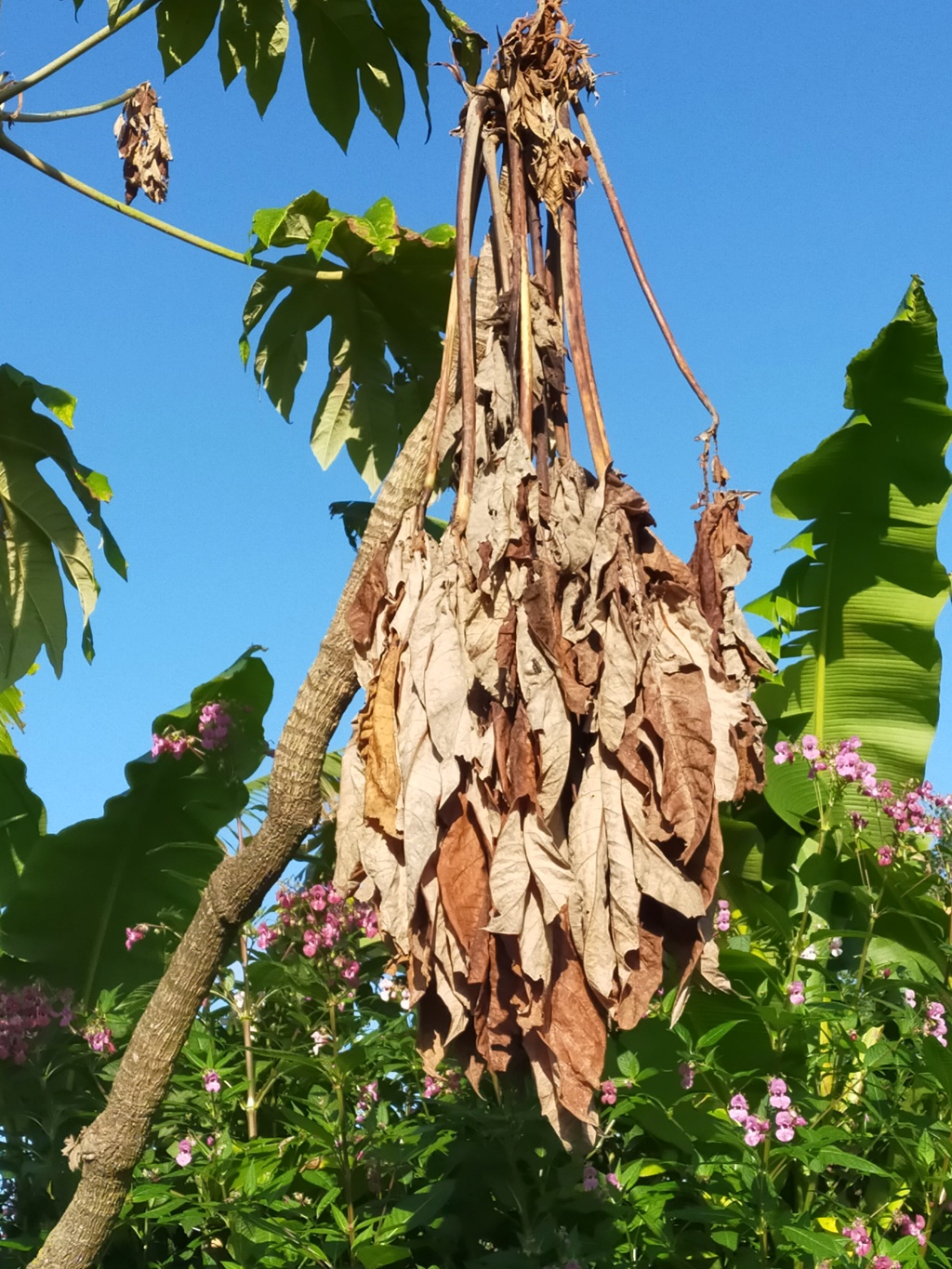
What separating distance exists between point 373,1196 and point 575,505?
1.93m

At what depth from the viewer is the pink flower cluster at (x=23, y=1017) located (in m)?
3.01

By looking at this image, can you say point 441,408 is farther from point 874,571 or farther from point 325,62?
point 874,571

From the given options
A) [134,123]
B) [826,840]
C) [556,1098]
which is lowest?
[556,1098]

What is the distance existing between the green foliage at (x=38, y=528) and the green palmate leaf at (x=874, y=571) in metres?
2.09

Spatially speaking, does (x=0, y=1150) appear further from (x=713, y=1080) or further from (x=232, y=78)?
(x=232, y=78)

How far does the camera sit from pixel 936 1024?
9.15 ft

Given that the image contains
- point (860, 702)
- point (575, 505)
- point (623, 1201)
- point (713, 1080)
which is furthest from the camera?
point (860, 702)

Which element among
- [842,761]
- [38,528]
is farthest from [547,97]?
[842,761]

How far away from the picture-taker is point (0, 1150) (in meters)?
2.91

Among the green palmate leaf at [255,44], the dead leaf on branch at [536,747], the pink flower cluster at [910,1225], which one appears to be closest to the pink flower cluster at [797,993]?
the pink flower cluster at [910,1225]

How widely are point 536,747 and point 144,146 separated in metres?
2.16

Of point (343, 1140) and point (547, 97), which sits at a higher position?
point (547, 97)

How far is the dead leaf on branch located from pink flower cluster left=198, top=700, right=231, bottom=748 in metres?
2.05

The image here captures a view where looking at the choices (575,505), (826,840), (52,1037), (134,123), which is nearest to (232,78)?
(134,123)
